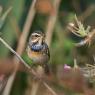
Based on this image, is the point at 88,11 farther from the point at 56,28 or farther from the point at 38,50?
the point at 38,50

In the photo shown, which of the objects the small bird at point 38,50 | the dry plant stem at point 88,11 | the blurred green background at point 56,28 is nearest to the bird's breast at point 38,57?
the small bird at point 38,50

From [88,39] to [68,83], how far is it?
1.46 feet

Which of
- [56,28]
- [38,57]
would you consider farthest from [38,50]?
[56,28]

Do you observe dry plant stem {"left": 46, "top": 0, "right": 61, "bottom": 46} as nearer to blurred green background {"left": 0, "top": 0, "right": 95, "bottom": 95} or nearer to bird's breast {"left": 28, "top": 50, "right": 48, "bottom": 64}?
blurred green background {"left": 0, "top": 0, "right": 95, "bottom": 95}

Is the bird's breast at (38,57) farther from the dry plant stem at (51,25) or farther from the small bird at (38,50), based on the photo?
the dry plant stem at (51,25)

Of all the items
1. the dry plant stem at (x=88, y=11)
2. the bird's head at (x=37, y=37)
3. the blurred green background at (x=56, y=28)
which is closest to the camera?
the bird's head at (x=37, y=37)

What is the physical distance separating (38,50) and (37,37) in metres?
0.07

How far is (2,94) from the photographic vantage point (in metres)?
2.39

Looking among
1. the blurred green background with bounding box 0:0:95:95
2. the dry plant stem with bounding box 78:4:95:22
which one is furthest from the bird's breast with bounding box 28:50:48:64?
the dry plant stem with bounding box 78:4:95:22

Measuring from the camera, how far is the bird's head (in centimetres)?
177

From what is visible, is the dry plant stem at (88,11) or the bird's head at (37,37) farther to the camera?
the dry plant stem at (88,11)

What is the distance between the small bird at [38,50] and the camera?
1.78 metres

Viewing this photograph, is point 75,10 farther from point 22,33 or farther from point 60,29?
point 22,33

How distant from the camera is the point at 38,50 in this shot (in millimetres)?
1867
